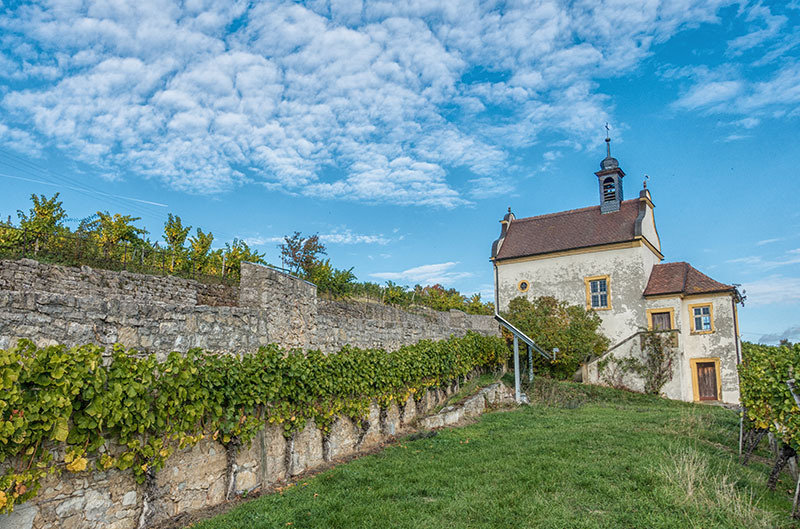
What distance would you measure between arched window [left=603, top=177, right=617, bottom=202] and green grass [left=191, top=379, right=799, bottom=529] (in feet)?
55.9

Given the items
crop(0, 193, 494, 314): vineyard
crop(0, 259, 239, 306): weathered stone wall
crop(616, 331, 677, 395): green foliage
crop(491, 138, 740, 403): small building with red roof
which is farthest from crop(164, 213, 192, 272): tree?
crop(616, 331, 677, 395): green foliage

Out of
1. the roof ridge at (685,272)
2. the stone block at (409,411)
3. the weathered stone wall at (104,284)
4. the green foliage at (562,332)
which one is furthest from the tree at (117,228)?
the roof ridge at (685,272)

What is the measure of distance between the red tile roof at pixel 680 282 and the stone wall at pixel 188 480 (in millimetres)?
17029

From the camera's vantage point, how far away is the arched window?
2459 centimetres

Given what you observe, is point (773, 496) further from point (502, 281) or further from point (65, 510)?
point (502, 281)

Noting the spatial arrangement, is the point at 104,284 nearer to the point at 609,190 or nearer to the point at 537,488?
the point at 537,488

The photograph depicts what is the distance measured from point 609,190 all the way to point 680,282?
19.2ft

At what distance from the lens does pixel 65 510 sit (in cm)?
460

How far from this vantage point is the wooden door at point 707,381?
20625mm

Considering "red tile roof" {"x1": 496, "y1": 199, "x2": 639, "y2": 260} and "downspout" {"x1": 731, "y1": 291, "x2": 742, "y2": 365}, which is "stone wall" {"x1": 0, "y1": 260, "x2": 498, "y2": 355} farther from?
"downspout" {"x1": 731, "y1": 291, "x2": 742, "y2": 365}

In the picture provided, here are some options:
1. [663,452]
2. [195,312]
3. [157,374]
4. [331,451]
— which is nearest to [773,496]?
[663,452]

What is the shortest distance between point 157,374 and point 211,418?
92 centimetres

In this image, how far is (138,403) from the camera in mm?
5051

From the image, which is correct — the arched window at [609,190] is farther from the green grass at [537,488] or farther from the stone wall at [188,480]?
the stone wall at [188,480]
